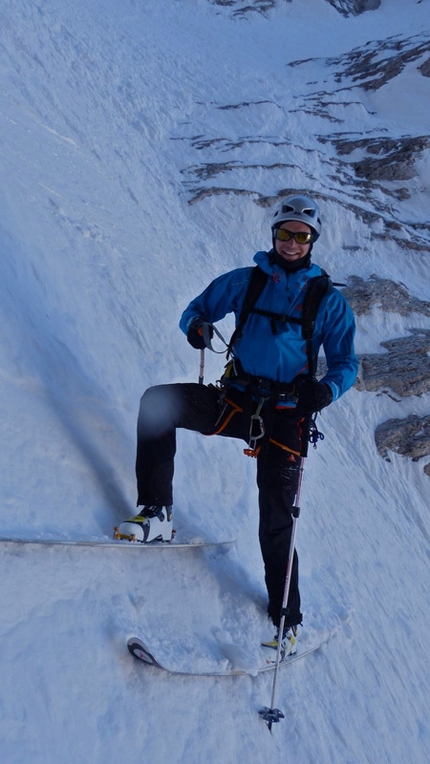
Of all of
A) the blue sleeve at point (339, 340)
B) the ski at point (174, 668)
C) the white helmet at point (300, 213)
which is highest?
the white helmet at point (300, 213)

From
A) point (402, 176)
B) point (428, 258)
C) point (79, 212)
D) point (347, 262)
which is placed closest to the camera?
point (79, 212)

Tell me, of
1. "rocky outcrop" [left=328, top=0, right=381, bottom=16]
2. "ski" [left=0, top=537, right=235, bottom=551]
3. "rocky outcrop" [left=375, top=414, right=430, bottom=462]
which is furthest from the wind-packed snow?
"rocky outcrop" [left=328, top=0, right=381, bottom=16]

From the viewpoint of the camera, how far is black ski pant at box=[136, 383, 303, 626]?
4.27 metres

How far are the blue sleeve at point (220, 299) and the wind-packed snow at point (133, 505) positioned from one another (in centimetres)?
93

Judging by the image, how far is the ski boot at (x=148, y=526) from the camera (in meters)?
3.89

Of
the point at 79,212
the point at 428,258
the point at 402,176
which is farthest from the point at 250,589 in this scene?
the point at 402,176

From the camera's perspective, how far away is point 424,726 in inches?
197

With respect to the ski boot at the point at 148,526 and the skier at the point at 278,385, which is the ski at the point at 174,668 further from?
the ski boot at the point at 148,526

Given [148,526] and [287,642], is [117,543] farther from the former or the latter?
[287,642]

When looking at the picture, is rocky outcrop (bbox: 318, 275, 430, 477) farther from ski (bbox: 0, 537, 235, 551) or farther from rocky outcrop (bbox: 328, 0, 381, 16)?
rocky outcrop (bbox: 328, 0, 381, 16)

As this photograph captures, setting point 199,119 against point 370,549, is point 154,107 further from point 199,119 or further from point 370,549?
point 370,549

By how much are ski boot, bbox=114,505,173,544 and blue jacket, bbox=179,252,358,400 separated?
3.54 feet

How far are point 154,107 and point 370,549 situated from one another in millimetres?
15110

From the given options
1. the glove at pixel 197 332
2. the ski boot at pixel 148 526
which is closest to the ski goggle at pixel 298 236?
the glove at pixel 197 332
